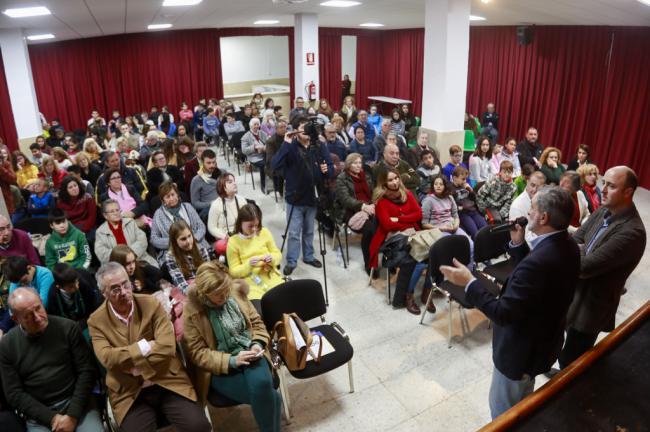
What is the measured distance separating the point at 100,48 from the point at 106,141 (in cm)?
529

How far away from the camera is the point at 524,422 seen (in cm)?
144

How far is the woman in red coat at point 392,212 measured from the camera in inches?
171

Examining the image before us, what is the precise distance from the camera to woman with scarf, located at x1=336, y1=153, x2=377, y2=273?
15.7 ft

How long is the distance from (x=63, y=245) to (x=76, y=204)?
35.6 inches

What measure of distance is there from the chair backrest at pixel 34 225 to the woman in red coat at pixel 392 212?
10.5ft

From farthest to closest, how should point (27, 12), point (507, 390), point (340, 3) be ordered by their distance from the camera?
point (340, 3) → point (27, 12) → point (507, 390)

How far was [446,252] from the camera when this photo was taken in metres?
3.77

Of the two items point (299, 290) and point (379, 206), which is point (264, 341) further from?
point (379, 206)

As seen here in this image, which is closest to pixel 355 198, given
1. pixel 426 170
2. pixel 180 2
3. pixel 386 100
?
pixel 426 170

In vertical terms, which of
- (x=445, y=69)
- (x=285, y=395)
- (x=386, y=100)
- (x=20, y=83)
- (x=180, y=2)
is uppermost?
(x=180, y=2)

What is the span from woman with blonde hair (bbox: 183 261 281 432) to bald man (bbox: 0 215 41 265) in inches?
77.6

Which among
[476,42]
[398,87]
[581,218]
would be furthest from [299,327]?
[398,87]

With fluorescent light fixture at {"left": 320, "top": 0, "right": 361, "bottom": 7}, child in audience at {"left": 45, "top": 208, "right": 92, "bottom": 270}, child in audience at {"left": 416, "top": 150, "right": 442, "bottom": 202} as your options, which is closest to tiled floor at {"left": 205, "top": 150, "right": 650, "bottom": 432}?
child in audience at {"left": 416, "top": 150, "right": 442, "bottom": 202}

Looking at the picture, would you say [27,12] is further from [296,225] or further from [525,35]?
[525,35]
